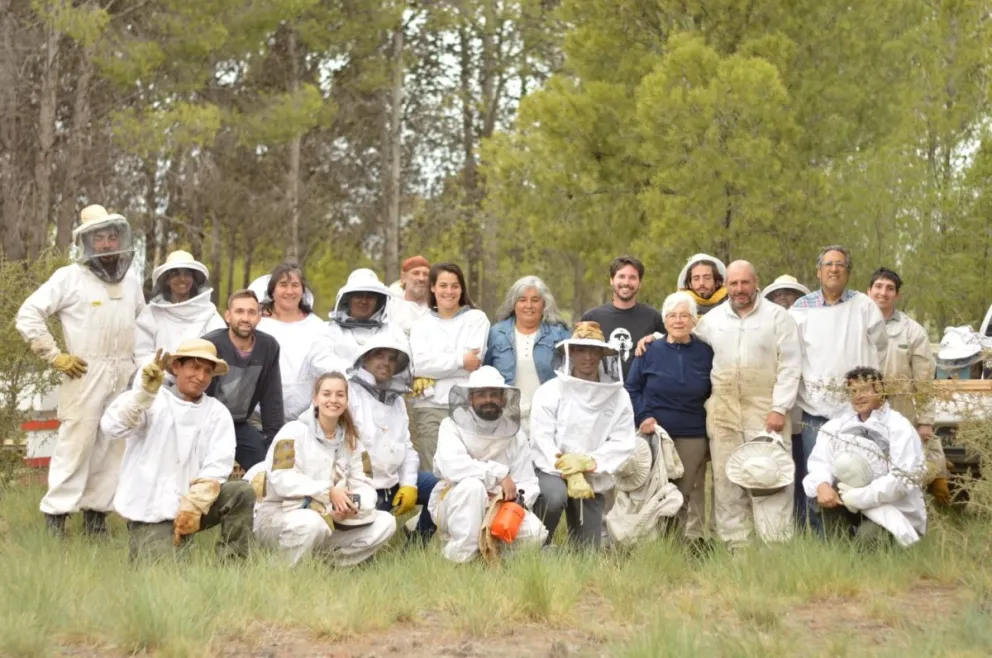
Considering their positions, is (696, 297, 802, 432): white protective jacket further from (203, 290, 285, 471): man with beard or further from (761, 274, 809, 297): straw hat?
(203, 290, 285, 471): man with beard

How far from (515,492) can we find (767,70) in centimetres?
768

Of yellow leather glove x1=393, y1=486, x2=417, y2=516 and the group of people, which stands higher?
the group of people

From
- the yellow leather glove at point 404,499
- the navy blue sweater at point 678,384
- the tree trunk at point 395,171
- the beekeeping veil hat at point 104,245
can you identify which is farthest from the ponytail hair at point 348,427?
the tree trunk at point 395,171

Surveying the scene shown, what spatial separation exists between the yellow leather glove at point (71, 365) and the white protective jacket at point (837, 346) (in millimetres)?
5182

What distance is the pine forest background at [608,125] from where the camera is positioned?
15.3m

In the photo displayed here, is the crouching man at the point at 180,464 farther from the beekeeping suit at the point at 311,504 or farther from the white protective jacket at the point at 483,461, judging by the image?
the white protective jacket at the point at 483,461

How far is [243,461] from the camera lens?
8938 mm

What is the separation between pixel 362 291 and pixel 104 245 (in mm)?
1912

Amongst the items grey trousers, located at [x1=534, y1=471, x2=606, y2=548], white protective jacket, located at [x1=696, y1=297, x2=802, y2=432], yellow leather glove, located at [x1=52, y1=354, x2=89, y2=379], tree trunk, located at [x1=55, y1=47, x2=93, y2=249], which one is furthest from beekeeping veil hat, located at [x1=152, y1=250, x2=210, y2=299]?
tree trunk, located at [x1=55, y1=47, x2=93, y2=249]

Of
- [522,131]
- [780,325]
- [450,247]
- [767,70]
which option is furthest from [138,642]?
[450,247]

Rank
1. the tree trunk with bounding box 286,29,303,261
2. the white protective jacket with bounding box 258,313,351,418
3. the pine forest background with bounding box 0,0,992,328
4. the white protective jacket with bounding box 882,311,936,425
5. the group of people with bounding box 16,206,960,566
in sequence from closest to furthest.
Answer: the group of people with bounding box 16,206,960,566 < the white protective jacket with bounding box 258,313,351,418 < the white protective jacket with bounding box 882,311,936,425 < the pine forest background with bounding box 0,0,992,328 < the tree trunk with bounding box 286,29,303,261

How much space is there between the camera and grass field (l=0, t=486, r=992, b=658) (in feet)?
20.6

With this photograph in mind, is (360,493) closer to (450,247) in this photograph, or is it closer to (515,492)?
(515,492)

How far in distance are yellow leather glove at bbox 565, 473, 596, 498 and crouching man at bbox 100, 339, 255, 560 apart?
7.02 feet
